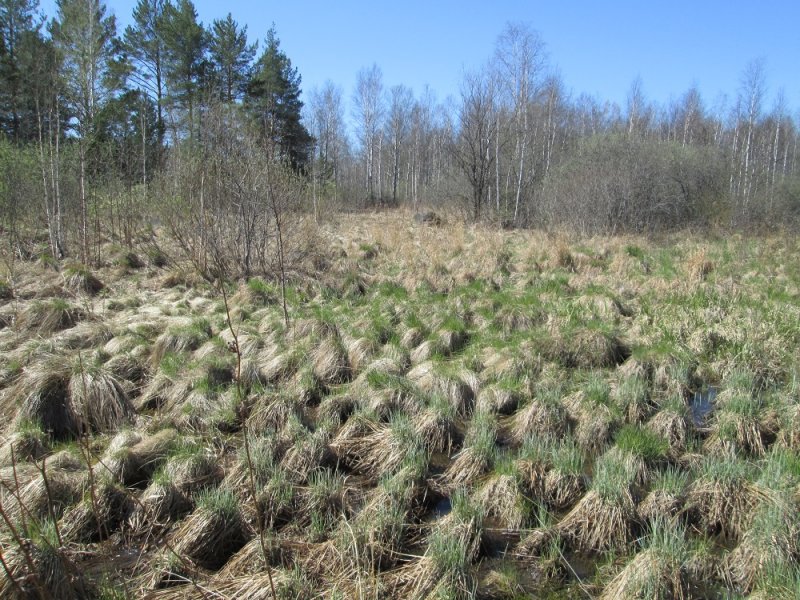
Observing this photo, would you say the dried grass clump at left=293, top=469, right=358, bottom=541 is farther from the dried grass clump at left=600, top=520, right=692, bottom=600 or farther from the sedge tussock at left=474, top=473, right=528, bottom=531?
the dried grass clump at left=600, top=520, right=692, bottom=600

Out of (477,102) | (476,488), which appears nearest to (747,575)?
(476,488)

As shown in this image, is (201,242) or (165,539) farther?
(201,242)

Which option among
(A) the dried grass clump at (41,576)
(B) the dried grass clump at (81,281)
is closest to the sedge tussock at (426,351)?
(A) the dried grass clump at (41,576)

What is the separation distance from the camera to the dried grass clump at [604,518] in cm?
364

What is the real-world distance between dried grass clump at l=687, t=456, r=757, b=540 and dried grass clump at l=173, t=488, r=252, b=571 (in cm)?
300

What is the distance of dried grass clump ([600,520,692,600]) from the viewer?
3.01 m

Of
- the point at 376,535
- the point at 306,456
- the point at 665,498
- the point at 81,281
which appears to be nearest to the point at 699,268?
the point at 665,498

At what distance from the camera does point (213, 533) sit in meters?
3.63

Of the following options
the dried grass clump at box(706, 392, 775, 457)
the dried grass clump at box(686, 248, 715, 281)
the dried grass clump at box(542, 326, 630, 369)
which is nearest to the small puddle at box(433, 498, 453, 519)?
the dried grass clump at box(706, 392, 775, 457)

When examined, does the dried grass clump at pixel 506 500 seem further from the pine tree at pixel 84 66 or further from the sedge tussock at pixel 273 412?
the pine tree at pixel 84 66

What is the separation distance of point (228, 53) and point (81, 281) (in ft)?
67.4

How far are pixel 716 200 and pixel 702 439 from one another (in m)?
20.1

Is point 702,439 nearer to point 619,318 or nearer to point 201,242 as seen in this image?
point 619,318

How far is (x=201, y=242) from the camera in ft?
34.0
